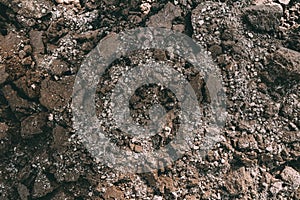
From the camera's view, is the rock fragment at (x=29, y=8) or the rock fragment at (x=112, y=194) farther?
the rock fragment at (x=29, y=8)

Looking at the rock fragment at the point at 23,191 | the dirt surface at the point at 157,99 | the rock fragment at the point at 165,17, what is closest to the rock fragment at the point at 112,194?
the dirt surface at the point at 157,99

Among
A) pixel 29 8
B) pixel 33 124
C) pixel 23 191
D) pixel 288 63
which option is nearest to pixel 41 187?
pixel 23 191

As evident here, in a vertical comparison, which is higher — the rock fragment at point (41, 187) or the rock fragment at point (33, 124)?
the rock fragment at point (33, 124)

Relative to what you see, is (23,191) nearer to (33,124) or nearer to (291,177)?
(33,124)

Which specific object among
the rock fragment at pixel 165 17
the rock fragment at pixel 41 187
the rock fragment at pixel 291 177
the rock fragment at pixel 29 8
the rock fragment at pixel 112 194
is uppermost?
the rock fragment at pixel 165 17

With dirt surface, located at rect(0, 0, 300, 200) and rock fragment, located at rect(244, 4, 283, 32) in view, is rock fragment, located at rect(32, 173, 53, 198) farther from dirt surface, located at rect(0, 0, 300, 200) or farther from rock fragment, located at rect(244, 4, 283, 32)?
rock fragment, located at rect(244, 4, 283, 32)

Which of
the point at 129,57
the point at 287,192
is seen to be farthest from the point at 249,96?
the point at 129,57

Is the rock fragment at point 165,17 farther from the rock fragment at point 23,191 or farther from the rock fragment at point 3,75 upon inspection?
the rock fragment at point 23,191
